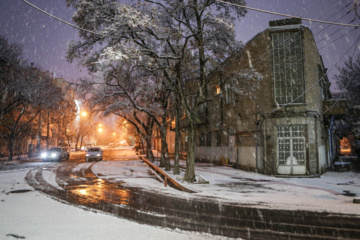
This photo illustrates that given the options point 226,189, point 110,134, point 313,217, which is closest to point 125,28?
point 226,189

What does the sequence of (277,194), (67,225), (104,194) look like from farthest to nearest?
1. (277,194)
2. (104,194)
3. (67,225)

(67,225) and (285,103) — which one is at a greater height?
(285,103)

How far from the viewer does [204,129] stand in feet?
98.0

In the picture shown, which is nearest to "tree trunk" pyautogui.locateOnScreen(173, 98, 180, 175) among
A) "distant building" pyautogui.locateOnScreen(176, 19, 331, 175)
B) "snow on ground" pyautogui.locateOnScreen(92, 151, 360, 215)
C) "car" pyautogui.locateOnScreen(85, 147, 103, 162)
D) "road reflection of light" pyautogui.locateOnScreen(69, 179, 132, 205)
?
"snow on ground" pyautogui.locateOnScreen(92, 151, 360, 215)

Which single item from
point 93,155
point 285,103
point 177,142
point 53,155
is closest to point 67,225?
point 177,142

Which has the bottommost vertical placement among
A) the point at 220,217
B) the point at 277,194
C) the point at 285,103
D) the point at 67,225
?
the point at 277,194

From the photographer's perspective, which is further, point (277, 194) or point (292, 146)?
point (292, 146)

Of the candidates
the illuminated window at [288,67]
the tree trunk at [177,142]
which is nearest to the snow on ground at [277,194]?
the tree trunk at [177,142]

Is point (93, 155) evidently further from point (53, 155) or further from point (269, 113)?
point (269, 113)

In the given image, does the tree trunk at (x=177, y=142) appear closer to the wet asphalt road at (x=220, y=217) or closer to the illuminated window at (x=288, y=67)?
the wet asphalt road at (x=220, y=217)

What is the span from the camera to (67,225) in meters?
6.24

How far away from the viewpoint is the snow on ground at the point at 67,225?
5.55 meters

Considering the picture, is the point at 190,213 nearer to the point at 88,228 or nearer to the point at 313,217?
the point at 88,228

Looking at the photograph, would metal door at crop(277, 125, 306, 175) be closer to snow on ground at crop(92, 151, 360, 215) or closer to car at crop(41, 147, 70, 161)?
snow on ground at crop(92, 151, 360, 215)
